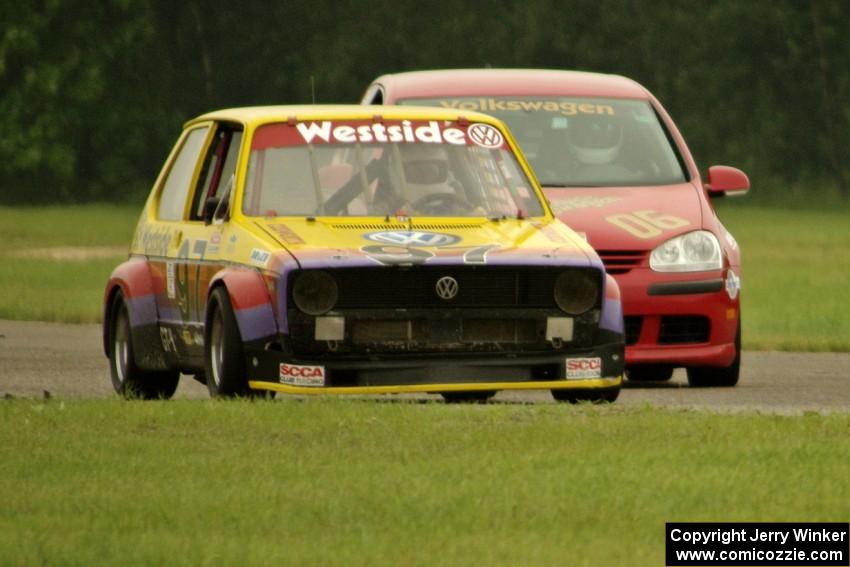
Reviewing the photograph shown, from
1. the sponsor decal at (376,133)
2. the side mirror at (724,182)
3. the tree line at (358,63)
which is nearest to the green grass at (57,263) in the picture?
the side mirror at (724,182)

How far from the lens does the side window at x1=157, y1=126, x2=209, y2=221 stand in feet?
41.8

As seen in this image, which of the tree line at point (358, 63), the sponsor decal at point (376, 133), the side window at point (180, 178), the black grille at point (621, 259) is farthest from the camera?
the tree line at point (358, 63)

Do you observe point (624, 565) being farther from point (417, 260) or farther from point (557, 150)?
point (557, 150)

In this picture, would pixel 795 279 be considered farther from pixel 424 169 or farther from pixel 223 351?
pixel 223 351

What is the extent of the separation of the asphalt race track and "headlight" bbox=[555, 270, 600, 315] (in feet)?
1.75

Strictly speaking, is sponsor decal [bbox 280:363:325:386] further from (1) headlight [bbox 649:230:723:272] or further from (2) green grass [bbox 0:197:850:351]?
(2) green grass [bbox 0:197:850:351]

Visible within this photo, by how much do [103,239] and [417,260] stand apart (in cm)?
2685

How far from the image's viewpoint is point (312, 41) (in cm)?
6944

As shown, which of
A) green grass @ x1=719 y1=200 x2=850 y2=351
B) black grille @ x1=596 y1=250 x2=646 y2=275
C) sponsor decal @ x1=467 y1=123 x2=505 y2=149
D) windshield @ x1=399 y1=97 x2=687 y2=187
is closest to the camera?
sponsor decal @ x1=467 y1=123 x2=505 y2=149

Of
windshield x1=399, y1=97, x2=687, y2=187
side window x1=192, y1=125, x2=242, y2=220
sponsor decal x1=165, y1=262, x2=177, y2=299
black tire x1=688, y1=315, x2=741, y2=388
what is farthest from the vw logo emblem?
windshield x1=399, y1=97, x2=687, y2=187

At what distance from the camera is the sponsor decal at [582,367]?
1128 centimetres

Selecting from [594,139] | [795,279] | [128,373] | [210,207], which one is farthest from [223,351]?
[795,279]

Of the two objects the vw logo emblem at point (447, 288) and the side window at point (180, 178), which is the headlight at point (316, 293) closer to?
the vw logo emblem at point (447, 288)

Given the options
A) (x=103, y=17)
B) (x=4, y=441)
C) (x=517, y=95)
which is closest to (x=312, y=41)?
(x=103, y=17)
